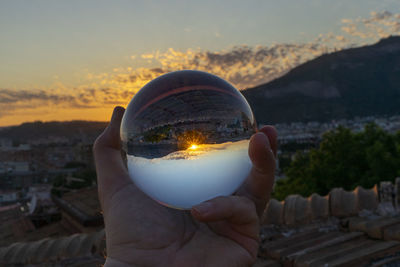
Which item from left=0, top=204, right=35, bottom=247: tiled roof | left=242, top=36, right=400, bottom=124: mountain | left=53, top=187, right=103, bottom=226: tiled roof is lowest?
left=0, top=204, right=35, bottom=247: tiled roof

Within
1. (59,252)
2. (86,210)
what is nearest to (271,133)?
(59,252)

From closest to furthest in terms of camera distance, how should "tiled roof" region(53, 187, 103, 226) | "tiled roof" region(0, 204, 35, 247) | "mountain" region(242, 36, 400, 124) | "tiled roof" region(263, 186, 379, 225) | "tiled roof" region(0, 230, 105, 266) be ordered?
"tiled roof" region(0, 230, 105, 266)
"tiled roof" region(263, 186, 379, 225)
"tiled roof" region(53, 187, 103, 226)
"tiled roof" region(0, 204, 35, 247)
"mountain" region(242, 36, 400, 124)

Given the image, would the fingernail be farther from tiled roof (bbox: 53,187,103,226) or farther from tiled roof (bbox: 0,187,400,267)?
tiled roof (bbox: 53,187,103,226)

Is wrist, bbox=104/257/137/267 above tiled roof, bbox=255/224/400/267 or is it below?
above

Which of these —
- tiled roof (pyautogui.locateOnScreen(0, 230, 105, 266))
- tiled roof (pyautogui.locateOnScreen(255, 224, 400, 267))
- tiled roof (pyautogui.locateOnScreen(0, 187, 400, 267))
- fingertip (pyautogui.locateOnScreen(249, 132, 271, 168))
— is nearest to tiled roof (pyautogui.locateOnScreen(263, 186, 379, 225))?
tiled roof (pyautogui.locateOnScreen(0, 187, 400, 267))

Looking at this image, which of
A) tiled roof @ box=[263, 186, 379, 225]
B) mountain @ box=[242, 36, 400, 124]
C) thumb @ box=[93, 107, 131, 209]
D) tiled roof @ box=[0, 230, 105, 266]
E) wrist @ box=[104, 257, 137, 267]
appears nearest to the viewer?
wrist @ box=[104, 257, 137, 267]
